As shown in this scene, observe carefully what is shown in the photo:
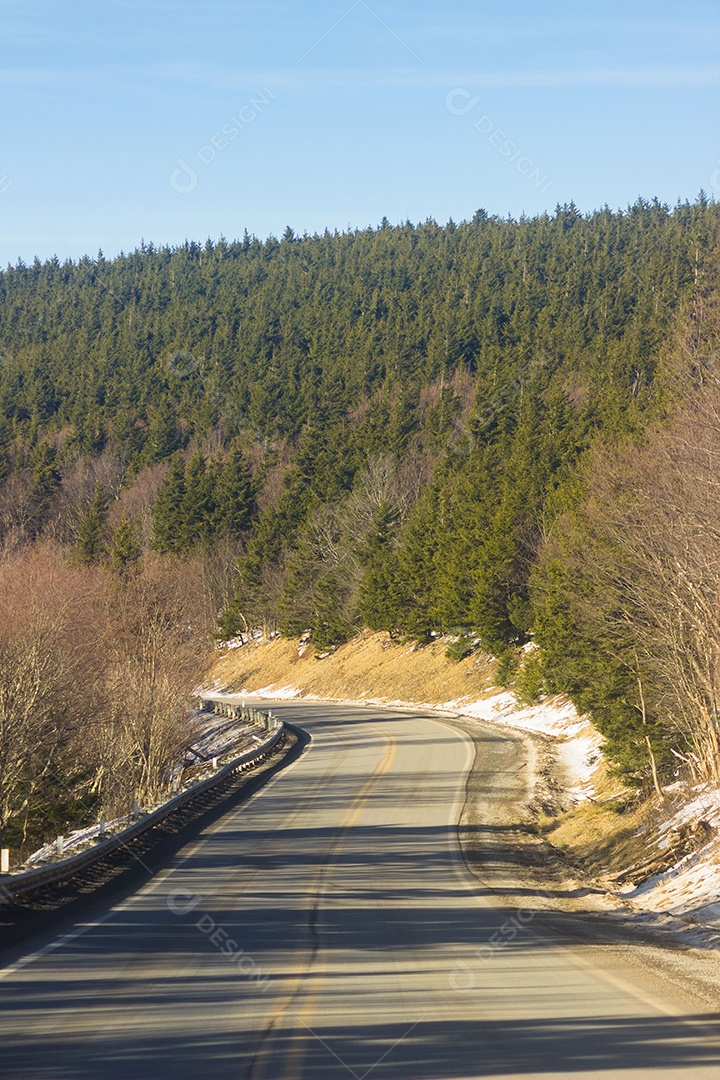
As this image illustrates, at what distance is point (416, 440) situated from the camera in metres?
Answer: 99.1

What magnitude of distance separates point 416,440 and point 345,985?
89.9m

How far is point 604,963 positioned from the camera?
1130 centimetres

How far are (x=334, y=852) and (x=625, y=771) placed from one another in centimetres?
731

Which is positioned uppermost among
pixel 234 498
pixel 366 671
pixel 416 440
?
pixel 416 440

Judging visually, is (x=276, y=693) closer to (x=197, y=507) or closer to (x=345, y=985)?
(x=197, y=507)

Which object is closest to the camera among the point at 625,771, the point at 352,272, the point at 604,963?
the point at 604,963

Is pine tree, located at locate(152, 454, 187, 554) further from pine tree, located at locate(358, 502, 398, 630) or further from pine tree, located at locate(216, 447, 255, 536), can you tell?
pine tree, located at locate(358, 502, 398, 630)

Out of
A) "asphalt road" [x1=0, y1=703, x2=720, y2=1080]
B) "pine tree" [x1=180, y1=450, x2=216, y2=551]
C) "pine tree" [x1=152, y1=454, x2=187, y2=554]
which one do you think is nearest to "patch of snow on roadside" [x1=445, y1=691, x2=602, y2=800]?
"asphalt road" [x1=0, y1=703, x2=720, y2=1080]

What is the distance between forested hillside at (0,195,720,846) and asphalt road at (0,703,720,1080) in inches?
313

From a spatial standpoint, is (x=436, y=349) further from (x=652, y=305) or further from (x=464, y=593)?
(x=464, y=593)

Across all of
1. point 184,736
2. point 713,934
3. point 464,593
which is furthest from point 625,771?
point 464,593

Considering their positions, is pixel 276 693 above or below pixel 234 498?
below

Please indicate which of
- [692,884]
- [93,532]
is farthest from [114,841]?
[93,532]

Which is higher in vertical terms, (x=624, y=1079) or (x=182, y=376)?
(x=182, y=376)
